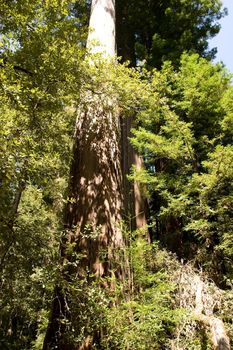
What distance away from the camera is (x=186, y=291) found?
170 inches

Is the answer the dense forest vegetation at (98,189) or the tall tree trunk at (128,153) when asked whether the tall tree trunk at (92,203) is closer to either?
the dense forest vegetation at (98,189)

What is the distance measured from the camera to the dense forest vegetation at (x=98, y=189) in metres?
3.12

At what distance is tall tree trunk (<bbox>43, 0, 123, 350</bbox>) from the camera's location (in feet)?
11.3

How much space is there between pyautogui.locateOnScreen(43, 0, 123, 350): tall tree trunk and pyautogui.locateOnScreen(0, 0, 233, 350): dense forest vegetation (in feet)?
0.04

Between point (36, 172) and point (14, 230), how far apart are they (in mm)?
620

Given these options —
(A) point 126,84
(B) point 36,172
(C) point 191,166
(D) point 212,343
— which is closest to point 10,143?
(B) point 36,172

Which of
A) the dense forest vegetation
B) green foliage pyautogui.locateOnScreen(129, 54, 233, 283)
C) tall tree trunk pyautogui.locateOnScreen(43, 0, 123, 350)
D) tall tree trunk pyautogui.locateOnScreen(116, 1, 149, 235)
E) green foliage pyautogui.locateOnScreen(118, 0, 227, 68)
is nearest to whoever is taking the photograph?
the dense forest vegetation

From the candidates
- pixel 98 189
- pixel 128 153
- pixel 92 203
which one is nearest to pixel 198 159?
pixel 128 153

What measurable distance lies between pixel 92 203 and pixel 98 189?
0.67 ft

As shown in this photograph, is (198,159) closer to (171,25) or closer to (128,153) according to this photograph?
(128,153)

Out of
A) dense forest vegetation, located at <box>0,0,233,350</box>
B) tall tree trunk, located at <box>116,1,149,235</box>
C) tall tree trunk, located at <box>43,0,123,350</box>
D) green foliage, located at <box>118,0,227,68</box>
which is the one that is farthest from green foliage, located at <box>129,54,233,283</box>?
green foliage, located at <box>118,0,227,68</box>

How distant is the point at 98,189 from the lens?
4.23 m

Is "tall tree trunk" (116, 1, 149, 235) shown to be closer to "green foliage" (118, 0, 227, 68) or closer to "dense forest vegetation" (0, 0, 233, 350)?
"green foliage" (118, 0, 227, 68)

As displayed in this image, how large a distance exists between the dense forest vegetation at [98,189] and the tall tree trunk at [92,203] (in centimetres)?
1
